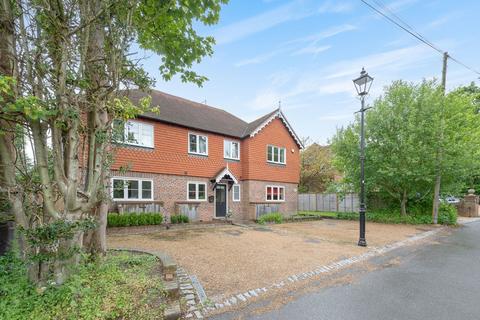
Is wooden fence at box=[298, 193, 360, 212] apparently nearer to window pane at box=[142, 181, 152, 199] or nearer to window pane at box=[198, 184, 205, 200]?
window pane at box=[198, 184, 205, 200]

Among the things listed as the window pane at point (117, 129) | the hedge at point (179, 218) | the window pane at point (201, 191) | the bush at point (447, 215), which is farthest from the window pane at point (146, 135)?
the bush at point (447, 215)

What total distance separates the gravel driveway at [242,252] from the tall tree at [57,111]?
2721 mm

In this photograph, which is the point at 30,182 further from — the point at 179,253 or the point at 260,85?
the point at 260,85

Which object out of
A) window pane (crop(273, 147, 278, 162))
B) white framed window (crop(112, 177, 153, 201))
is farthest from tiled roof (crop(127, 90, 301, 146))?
white framed window (crop(112, 177, 153, 201))

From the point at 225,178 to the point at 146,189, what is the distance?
16.5 feet

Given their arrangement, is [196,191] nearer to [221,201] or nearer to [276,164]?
[221,201]

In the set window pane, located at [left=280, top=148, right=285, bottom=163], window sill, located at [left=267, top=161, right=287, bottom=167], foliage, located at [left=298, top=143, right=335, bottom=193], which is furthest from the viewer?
foliage, located at [left=298, top=143, right=335, bottom=193]

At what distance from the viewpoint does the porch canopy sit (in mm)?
15250

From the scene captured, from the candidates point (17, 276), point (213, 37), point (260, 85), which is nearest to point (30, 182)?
point (17, 276)

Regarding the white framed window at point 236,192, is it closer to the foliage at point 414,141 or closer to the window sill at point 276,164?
the window sill at point 276,164

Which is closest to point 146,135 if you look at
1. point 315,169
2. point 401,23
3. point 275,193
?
point 275,193

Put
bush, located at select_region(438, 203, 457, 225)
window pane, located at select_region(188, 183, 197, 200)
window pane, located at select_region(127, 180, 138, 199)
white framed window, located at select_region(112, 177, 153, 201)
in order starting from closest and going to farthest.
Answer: white framed window, located at select_region(112, 177, 153, 201), window pane, located at select_region(127, 180, 138, 199), window pane, located at select_region(188, 183, 197, 200), bush, located at select_region(438, 203, 457, 225)

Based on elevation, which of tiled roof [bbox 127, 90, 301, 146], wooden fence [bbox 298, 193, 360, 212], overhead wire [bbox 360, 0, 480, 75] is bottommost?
wooden fence [bbox 298, 193, 360, 212]

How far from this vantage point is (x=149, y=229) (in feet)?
37.0
